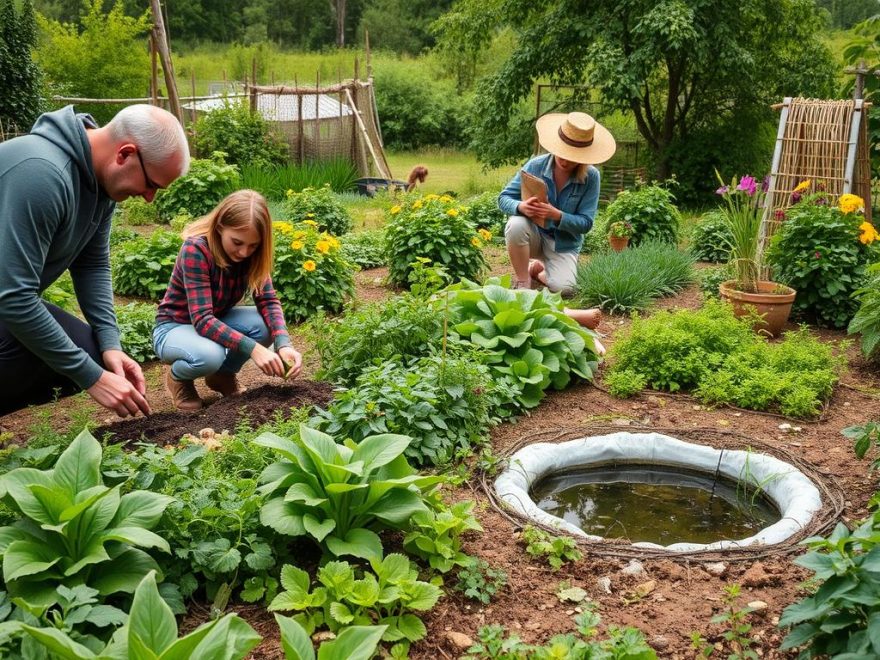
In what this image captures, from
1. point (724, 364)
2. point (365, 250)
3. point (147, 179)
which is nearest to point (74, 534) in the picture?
point (147, 179)

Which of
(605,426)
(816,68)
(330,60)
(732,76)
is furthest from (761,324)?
(330,60)

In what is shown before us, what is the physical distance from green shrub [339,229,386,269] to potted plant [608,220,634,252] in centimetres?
214

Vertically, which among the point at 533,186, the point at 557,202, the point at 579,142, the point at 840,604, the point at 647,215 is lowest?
the point at 647,215

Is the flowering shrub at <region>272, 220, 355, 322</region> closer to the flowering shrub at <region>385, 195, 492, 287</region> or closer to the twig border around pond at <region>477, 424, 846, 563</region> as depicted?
the flowering shrub at <region>385, 195, 492, 287</region>

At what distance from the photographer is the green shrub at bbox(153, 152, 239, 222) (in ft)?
28.6

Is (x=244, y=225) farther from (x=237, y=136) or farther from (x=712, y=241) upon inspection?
(x=237, y=136)

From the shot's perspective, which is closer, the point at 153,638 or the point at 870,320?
the point at 153,638

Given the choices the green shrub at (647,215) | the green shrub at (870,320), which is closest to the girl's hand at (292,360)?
the green shrub at (870,320)

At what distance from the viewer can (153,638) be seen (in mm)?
1796

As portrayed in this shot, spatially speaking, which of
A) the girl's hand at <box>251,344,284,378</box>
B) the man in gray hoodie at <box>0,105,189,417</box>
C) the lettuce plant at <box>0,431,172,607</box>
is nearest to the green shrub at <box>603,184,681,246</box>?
the girl's hand at <box>251,344,284,378</box>

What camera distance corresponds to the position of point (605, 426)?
12.2 ft

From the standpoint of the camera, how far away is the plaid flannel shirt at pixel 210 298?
368 centimetres

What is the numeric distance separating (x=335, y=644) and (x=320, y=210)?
6.96 meters

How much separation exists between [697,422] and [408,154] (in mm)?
18791
